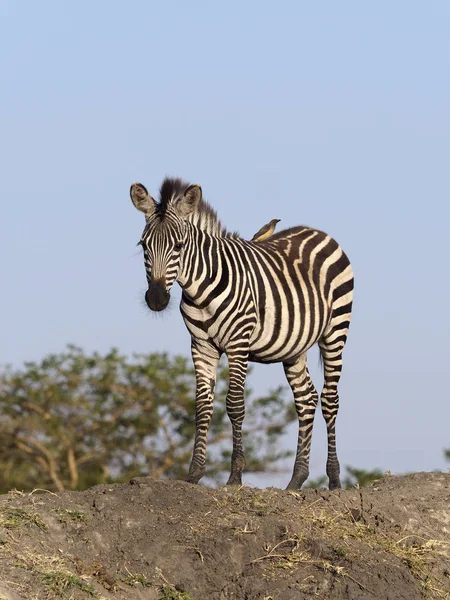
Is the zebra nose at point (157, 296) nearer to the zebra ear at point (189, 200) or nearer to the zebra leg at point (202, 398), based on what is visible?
the zebra ear at point (189, 200)

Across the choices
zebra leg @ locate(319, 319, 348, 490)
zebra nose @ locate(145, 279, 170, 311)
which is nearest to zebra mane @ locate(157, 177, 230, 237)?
zebra nose @ locate(145, 279, 170, 311)

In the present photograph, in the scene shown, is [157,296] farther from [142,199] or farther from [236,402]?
[236,402]

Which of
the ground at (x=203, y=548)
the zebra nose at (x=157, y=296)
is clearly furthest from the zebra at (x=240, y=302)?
the ground at (x=203, y=548)

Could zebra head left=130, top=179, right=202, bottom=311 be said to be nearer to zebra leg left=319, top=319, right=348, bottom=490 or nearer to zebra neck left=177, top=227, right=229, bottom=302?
zebra neck left=177, top=227, right=229, bottom=302

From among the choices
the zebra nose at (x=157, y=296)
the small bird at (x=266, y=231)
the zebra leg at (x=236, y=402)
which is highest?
the small bird at (x=266, y=231)

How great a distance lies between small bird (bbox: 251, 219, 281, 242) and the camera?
1320 cm

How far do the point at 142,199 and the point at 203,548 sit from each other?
155 inches

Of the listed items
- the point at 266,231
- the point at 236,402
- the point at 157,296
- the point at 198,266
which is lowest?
the point at 236,402

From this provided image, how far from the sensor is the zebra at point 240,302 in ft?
34.3

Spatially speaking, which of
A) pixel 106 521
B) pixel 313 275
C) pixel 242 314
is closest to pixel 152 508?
pixel 106 521

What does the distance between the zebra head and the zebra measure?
0.01 metres

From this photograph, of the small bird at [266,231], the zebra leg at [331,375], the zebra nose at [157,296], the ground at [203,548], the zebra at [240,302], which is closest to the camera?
the ground at [203,548]

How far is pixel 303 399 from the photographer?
12.4 meters

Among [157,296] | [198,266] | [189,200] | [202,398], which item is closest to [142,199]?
[189,200]
